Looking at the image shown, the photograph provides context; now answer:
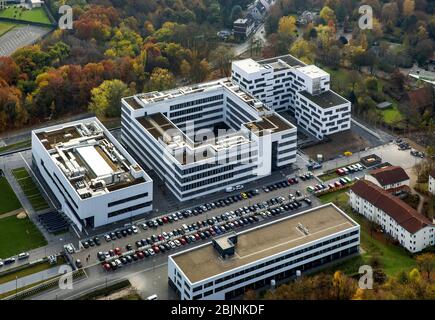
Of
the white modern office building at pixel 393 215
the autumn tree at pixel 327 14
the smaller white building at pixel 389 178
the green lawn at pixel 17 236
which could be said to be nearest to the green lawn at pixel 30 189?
the green lawn at pixel 17 236

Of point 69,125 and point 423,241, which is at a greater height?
point 69,125

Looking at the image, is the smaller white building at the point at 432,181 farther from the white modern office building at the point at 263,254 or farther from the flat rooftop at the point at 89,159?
the flat rooftop at the point at 89,159

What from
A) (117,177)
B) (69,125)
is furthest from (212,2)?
(117,177)

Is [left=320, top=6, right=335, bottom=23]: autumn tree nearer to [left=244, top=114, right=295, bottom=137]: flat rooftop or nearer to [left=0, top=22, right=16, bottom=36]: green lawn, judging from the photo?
[left=244, top=114, right=295, bottom=137]: flat rooftop

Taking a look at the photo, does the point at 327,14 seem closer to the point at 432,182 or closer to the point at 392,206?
the point at 432,182

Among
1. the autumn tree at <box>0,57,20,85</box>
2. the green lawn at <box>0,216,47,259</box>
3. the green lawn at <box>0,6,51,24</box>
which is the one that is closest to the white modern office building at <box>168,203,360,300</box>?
the green lawn at <box>0,216,47,259</box>

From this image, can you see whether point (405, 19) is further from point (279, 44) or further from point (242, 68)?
point (242, 68)
